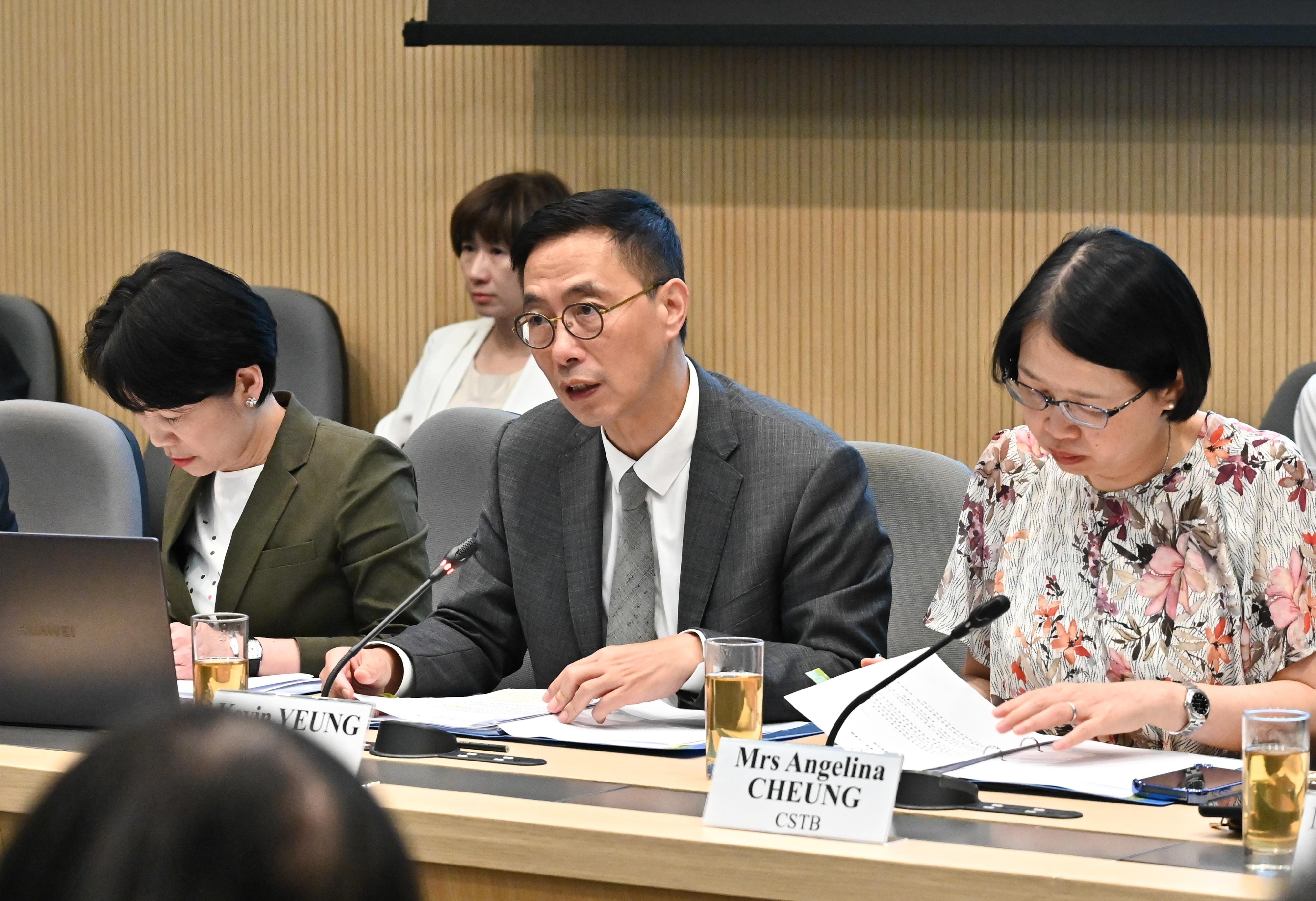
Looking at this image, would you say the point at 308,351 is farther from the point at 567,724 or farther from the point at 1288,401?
the point at 567,724

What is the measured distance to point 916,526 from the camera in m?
2.30

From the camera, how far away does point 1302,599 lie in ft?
5.58

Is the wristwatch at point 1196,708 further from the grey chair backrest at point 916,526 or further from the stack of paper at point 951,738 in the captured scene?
the grey chair backrest at point 916,526

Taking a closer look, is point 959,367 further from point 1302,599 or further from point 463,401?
point 1302,599

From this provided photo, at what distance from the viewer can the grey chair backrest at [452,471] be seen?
8.71 feet

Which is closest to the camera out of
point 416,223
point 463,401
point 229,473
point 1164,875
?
point 1164,875

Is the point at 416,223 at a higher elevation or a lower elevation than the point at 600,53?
lower

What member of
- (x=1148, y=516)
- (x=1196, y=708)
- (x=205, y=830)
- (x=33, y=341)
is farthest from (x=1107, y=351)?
(x=33, y=341)

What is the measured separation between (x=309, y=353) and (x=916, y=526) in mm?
2231

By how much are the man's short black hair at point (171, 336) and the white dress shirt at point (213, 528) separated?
0.50 ft

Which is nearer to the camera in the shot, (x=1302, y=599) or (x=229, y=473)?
(x=1302, y=599)

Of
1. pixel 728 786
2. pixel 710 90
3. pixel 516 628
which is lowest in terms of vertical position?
pixel 516 628

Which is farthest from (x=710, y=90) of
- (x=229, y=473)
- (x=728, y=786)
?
(x=728, y=786)

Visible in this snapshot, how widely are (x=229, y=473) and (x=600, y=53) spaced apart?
6.63 ft
